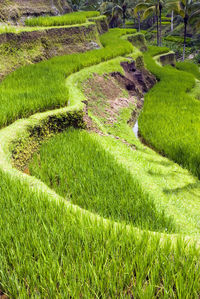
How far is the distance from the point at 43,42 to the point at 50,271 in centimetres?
789

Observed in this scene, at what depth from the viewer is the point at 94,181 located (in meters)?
2.82

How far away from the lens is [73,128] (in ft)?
14.2

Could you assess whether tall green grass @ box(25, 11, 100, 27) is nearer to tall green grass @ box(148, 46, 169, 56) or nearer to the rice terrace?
the rice terrace

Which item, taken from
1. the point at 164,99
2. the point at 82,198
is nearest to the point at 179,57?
the point at 164,99

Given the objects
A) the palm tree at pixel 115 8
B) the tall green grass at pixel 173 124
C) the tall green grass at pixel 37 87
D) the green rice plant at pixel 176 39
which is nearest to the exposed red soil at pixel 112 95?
the tall green grass at pixel 173 124

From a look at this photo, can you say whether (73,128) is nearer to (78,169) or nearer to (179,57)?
(78,169)

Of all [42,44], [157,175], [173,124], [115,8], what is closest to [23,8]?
[42,44]

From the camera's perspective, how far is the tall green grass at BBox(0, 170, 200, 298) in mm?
1230

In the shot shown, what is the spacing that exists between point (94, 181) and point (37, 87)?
120 inches

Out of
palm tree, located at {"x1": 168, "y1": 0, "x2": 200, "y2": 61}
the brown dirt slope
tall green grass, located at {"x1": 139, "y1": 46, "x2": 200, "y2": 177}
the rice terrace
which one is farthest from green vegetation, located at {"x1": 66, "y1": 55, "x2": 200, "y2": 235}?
palm tree, located at {"x1": 168, "y1": 0, "x2": 200, "y2": 61}

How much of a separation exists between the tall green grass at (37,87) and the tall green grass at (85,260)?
8.06 feet

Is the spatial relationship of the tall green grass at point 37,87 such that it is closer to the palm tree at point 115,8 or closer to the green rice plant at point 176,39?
the palm tree at point 115,8

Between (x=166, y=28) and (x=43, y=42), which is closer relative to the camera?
(x=43, y=42)

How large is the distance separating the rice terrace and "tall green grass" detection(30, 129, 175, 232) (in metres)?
0.02
